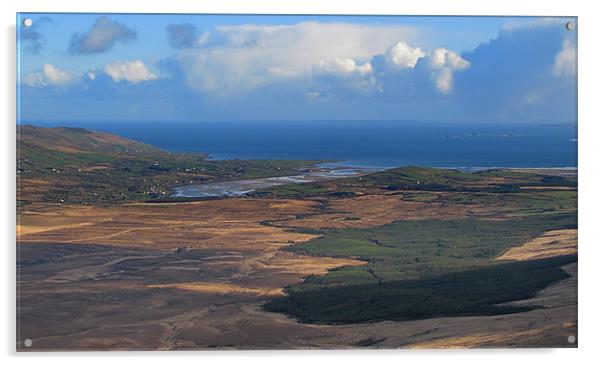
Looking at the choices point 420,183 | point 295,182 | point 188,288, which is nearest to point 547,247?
point 420,183

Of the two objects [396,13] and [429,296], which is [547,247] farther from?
[396,13]

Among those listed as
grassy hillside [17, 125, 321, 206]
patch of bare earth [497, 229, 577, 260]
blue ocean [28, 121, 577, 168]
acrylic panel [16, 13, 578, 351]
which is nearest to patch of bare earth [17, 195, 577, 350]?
acrylic panel [16, 13, 578, 351]

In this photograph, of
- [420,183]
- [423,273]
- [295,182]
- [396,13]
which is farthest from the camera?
[295,182]

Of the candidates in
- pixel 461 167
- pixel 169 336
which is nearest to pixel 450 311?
pixel 461 167

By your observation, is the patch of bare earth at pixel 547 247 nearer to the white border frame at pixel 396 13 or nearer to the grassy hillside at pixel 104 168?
the white border frame at pixel 396 13

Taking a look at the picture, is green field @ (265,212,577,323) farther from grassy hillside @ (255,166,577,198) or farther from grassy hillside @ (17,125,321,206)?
grassy hillside @ (17,125,321,206)
